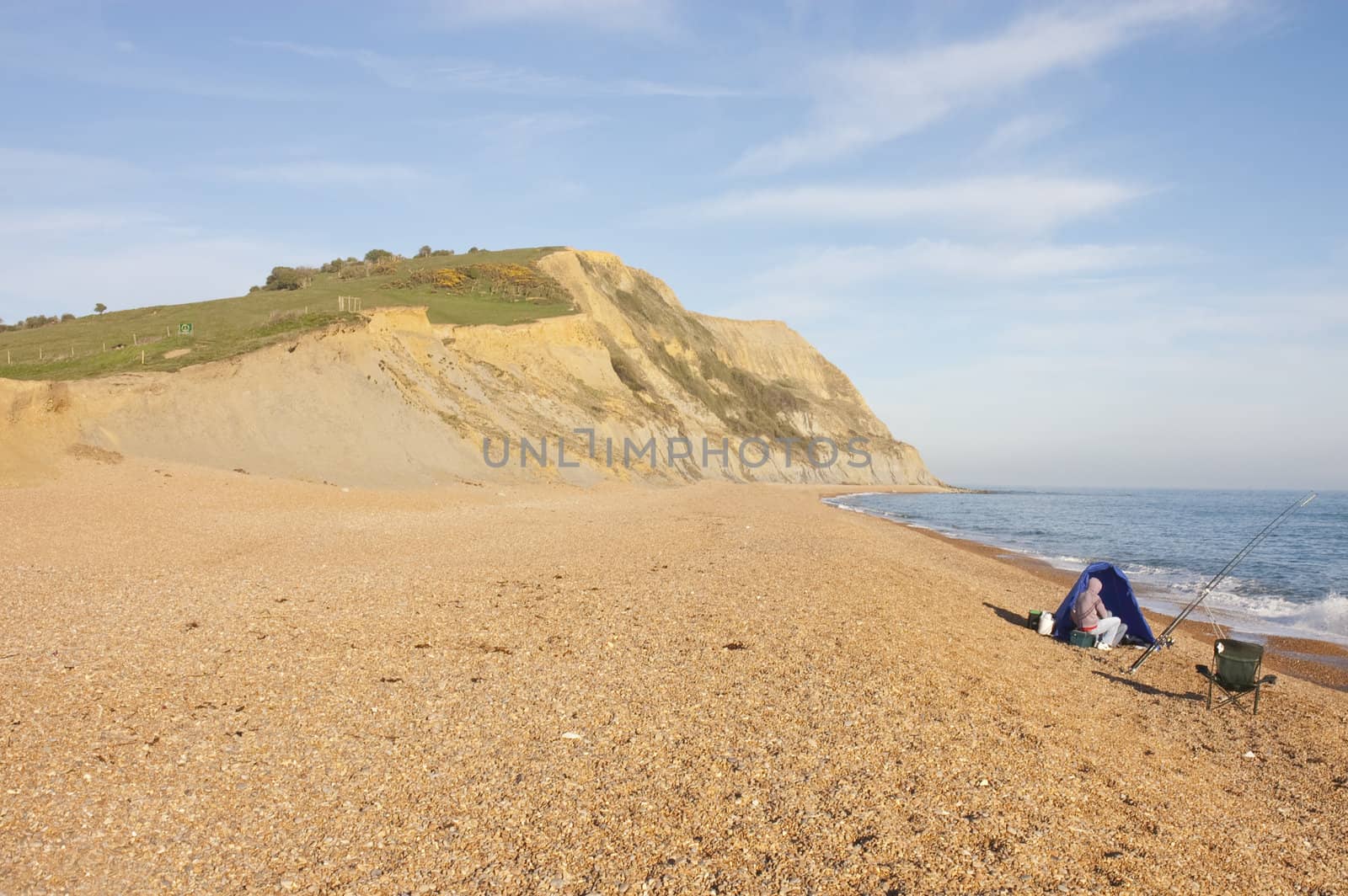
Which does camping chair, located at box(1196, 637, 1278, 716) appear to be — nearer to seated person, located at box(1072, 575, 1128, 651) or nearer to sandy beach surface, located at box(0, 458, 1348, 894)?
sandy beach surface, located at box(0, 458, 1348, 894)

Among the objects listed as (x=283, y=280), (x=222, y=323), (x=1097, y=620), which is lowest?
(x=1097, y=620)

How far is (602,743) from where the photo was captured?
558cm

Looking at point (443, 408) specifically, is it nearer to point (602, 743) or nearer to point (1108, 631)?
point (1108, 631)

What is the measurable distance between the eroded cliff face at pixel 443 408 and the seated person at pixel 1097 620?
19754mm

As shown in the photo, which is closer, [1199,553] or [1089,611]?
[1089,611]

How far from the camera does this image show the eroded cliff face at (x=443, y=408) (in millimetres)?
22391

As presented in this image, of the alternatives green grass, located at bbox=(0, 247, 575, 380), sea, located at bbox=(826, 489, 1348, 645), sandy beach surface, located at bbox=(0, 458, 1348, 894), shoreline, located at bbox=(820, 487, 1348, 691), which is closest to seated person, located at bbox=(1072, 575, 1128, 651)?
sandy beach surface, located at bbox=(0, 458, 1348, 894)

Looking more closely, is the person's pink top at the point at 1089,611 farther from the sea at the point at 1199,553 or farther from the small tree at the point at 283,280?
the small tree at the point at 283,280

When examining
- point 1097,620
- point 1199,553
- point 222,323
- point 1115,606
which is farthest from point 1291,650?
point 222,323

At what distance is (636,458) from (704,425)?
13726 mm

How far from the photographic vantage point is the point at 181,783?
Result: 15.3ft

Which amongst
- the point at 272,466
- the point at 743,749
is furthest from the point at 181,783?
the point at 272,466

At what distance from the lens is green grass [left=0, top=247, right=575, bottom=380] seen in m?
25.9

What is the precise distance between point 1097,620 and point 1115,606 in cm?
74
